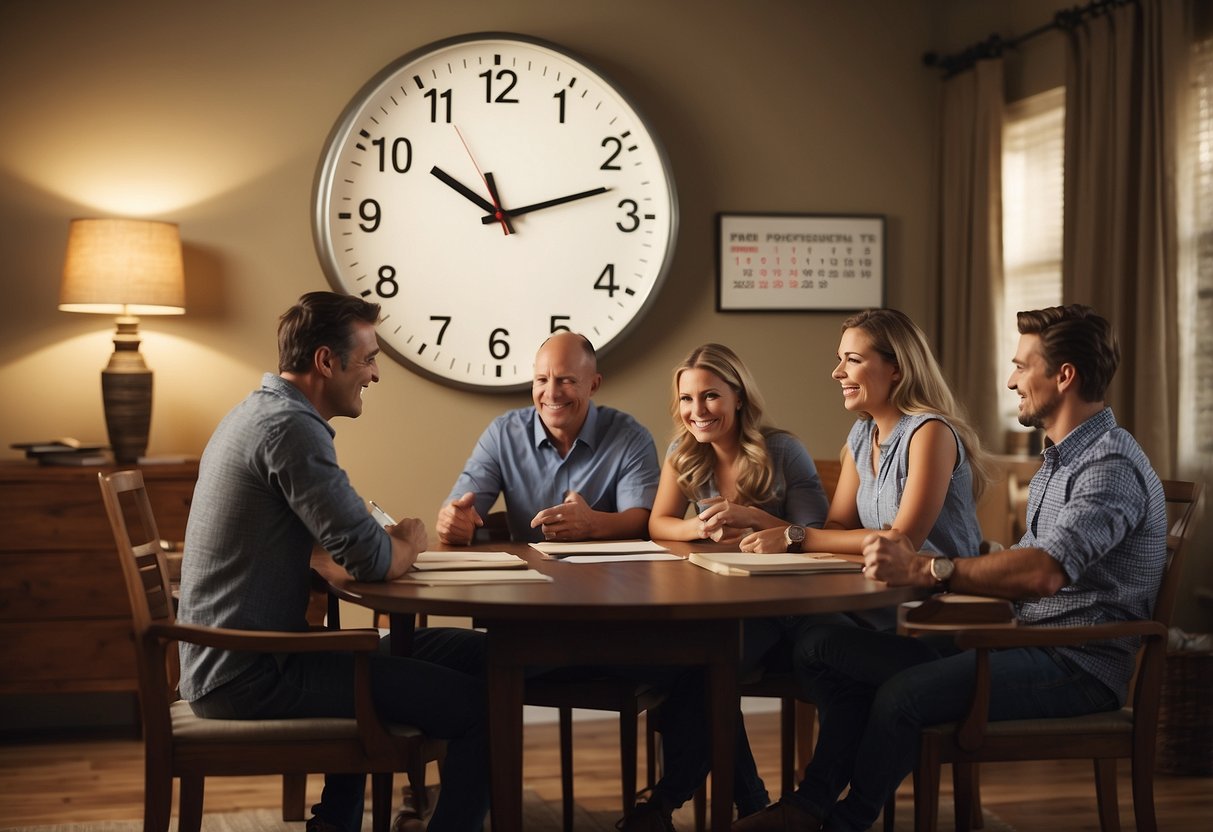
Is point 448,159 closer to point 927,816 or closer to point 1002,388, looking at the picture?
point 1002,388

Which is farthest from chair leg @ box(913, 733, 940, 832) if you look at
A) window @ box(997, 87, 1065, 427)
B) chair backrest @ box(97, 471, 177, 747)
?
window @ box(997, 87, 1065, 427)

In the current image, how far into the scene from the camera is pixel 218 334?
159 inches

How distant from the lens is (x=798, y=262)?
4.39 metres

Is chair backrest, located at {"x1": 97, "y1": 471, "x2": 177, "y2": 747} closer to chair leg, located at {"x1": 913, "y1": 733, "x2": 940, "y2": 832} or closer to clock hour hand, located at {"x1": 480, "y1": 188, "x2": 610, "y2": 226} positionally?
chair leg, located at {"x1": 913, "y1": 733, "x2": 940, "y2": 832}

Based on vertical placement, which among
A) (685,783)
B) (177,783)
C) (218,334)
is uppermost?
(218,334)

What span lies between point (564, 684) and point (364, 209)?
1992 millimetres

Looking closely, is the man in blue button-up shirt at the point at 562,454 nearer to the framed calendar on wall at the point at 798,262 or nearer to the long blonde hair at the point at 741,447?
the long blonde hair at the point at 741,447

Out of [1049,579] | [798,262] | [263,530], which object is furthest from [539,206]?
[1049,579]

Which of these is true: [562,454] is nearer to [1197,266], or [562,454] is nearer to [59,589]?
[59,589]

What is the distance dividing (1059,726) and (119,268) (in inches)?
108

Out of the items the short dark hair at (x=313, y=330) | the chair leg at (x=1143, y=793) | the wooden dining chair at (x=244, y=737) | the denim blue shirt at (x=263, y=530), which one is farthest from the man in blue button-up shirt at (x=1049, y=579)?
the short dark hair at (x=313, y=330)

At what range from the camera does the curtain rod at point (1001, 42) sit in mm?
3799

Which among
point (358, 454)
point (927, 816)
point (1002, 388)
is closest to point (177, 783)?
point (358, 454)

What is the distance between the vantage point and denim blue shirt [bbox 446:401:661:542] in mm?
3297
